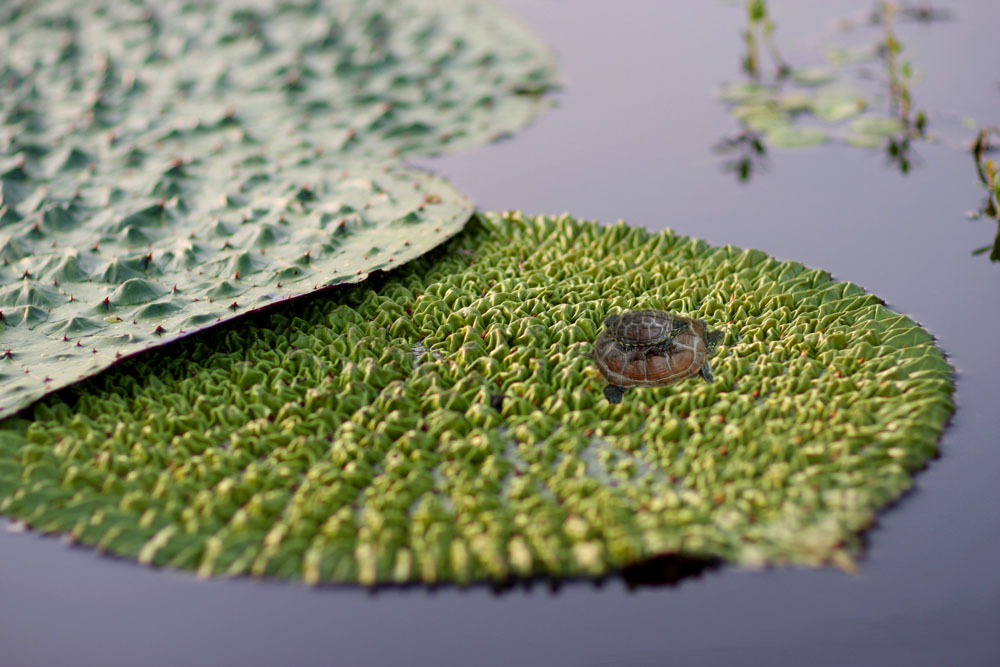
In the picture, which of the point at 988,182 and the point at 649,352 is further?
the point at 988,182

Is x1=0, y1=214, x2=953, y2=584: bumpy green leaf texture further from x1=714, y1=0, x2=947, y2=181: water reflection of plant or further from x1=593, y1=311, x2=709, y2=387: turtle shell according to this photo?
x1=714, y1=0, x2=947, y2=181: water reflection of plant

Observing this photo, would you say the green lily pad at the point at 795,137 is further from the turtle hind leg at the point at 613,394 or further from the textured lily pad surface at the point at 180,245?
the turtle hind leg at the point at 613,394

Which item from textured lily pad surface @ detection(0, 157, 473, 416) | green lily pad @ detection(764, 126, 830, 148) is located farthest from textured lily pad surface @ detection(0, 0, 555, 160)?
green lily pad @ detection(764, 126, 830, 148)

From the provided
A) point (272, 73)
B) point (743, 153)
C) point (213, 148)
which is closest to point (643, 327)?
point (743, 153)

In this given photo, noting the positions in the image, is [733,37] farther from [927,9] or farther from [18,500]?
[18,500]

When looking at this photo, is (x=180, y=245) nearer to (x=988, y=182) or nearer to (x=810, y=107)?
(x=810, y=107)

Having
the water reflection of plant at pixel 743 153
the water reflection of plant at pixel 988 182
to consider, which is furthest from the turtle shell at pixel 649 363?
the water reflection of plant at pixel 743 153

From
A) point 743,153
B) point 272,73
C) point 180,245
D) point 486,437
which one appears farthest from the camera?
point 272,73
